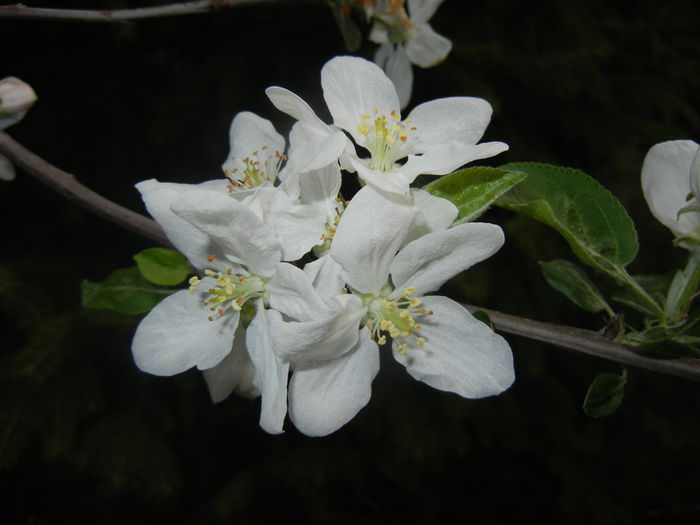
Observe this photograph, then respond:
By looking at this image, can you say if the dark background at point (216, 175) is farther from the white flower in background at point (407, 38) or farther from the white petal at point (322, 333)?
the white petal at point (322, 333)

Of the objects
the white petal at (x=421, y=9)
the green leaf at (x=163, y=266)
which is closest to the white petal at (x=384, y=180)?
the green leaf at (x=163, y=266)

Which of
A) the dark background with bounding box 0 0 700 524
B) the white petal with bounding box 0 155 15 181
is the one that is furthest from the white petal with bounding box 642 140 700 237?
the white petal with bounding box 0 155 15 181

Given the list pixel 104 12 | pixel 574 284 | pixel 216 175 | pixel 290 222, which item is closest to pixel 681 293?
pixel 574 284

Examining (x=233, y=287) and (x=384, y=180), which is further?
(x=233, y=287)

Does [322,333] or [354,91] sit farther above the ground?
[354,91]

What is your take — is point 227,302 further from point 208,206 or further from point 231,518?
point 231,518

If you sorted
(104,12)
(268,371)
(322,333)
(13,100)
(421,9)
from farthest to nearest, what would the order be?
(421,9) → (104,12) → (13,100) → (268,371) → (322,333)

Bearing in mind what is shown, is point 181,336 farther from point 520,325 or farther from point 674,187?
point 674,187
